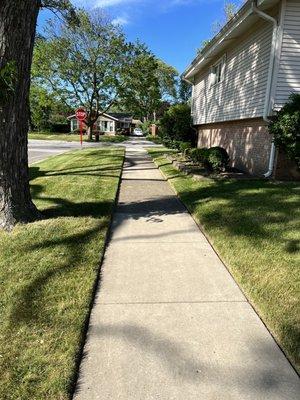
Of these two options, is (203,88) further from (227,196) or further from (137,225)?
(137,225)

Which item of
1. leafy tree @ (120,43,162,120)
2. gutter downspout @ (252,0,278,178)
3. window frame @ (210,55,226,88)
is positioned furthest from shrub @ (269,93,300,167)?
leafy tree @ (120,43,162,120)

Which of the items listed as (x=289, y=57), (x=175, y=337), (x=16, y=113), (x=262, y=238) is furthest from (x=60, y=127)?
(x=175, y=337)

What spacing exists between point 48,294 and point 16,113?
2.60 meters

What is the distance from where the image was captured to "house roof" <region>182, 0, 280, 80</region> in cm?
907

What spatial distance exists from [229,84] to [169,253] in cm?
948

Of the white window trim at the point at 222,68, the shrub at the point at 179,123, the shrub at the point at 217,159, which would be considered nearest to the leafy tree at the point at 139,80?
the shrub at the point at 179,123

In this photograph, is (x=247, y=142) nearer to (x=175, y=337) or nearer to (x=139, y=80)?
(x=175, y=337)

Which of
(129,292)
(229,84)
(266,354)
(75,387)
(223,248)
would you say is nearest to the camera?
(75,387)

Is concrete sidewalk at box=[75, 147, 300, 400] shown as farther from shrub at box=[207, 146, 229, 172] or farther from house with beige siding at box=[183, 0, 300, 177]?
shrub at box=[207, 146, 229, 172]

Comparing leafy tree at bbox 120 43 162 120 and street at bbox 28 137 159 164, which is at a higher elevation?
leafy tree at bbox 120 43 162 120

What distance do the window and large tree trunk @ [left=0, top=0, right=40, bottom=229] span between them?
32.8ft

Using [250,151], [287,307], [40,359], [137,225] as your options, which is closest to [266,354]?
[287,307]

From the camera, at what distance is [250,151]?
10.7 metres

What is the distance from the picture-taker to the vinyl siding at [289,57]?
850 centimetres
